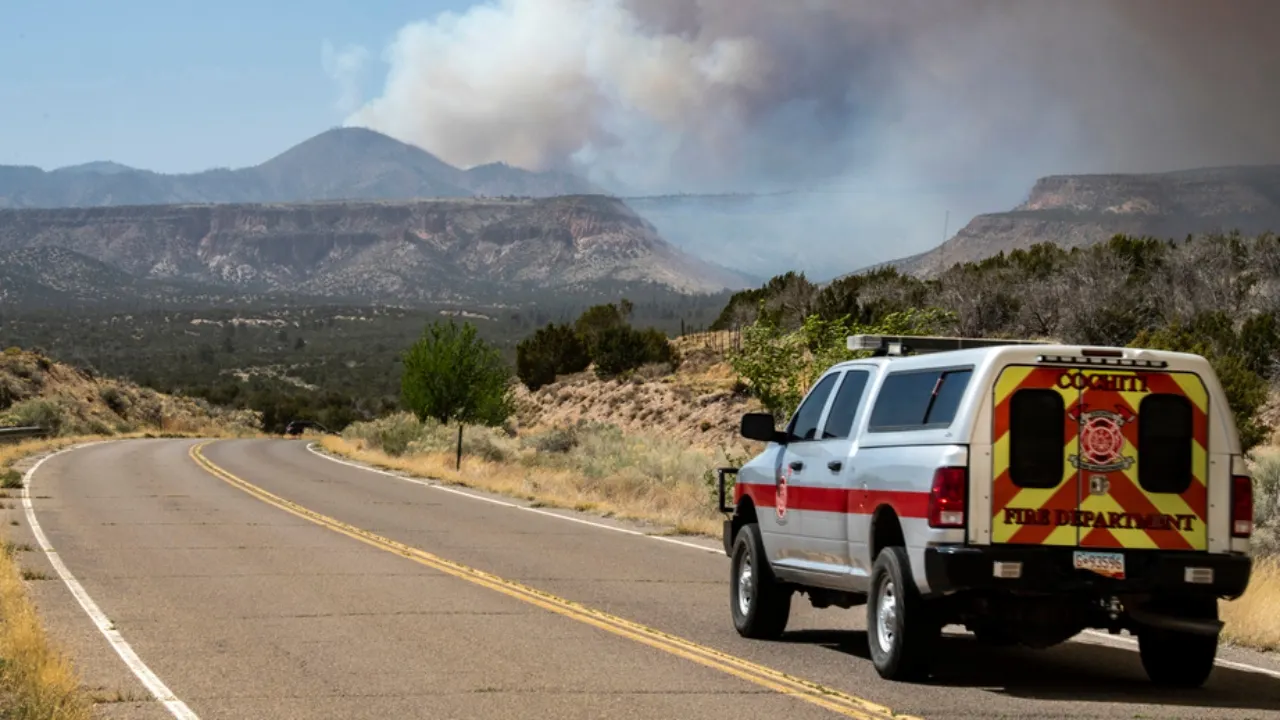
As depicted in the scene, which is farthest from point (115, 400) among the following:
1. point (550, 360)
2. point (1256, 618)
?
point (1256, 618)

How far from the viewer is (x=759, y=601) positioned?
12.1 meters

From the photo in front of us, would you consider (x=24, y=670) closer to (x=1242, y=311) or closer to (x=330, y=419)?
(x=1242, y=311)

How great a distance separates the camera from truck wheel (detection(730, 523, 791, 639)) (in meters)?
12.1

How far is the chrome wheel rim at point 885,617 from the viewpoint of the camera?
33.3 feet

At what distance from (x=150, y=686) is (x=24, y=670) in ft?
2.44

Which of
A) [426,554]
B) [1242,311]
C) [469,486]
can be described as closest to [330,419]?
[1242,311]

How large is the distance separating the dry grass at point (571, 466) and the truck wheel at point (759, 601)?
879 centimetres

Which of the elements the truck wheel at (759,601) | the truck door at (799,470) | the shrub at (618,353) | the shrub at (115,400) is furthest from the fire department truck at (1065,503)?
the shrub at (115,400)

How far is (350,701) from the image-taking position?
9391 millimetres

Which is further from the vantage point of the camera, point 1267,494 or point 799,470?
point 1267,494

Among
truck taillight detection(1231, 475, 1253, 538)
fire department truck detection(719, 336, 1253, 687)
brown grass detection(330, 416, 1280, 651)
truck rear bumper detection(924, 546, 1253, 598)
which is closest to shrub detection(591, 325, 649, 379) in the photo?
brown grass detection(330, 416, 1280, 651)

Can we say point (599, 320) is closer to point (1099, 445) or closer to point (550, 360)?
point (550, 360)

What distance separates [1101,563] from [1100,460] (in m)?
0.61

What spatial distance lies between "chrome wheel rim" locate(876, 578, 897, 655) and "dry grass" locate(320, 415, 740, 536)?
11.1 metres
